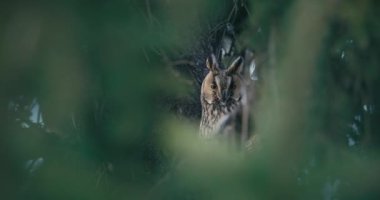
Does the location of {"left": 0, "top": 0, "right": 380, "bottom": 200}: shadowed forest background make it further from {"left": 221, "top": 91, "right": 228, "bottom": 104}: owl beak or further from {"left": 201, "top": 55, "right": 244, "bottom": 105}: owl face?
{"left": 221, "top": 91, "right": 228, "bottom": 104}: owl beak

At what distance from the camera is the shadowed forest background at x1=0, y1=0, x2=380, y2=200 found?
2.82 ft

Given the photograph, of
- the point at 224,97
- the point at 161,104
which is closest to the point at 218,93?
the point at 224,97

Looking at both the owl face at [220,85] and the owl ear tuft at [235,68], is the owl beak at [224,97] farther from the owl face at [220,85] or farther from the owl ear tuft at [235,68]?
the owl ear tuft at [235,68]

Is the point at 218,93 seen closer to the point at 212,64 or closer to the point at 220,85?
the point at 220,85

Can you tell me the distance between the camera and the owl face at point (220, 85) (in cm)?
398

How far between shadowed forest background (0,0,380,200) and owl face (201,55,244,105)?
9.40 feet

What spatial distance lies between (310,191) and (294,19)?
0.23m

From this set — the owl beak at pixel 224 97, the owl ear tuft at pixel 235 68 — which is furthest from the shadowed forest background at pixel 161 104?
the owl beak at pixel 224 97

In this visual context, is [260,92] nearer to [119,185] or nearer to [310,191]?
[310,191]

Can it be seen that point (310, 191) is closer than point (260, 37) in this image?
Yes

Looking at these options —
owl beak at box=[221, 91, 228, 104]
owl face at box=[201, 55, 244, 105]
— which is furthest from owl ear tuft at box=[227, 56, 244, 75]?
owl beak at box=[221, 91, 228, 104]

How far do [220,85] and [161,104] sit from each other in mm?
3087

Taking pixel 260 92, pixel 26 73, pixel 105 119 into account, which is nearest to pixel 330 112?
pixel 260 92

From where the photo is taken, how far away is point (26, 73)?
3.18 feet
